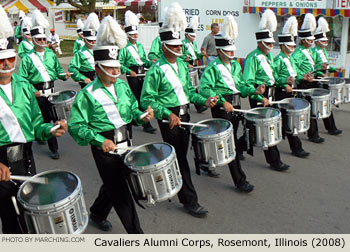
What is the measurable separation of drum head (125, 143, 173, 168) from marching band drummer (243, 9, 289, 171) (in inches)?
91.3

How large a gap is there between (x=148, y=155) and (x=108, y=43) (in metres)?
1.18

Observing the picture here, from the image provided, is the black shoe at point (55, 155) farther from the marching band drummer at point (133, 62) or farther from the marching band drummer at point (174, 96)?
the marching band drummer at point (174, 96)

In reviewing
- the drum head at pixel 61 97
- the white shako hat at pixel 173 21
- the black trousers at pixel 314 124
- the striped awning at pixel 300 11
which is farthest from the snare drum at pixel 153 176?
the striped awning at pixel 300 11

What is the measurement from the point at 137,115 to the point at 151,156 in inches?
20.3

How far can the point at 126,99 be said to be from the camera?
406 centimetres

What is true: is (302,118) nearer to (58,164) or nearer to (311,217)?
(311,217)

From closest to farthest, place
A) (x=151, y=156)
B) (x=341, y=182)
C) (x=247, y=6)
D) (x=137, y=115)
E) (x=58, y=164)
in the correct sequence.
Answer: (x=151, y=156) < (x=137, y=115) < (x=341, y=182) < (x=58, y=164) < (x=247, y=6)

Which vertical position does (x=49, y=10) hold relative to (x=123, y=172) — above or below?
above

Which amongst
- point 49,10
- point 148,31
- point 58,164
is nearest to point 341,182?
point 58,164

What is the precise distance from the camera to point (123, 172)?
13.4 feet

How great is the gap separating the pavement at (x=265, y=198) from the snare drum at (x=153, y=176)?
0.99m

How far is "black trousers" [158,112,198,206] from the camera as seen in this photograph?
477 centimetres

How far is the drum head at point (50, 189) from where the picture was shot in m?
3.19

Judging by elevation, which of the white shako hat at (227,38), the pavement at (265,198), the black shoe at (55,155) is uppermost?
the white shako hat at (227,38)
